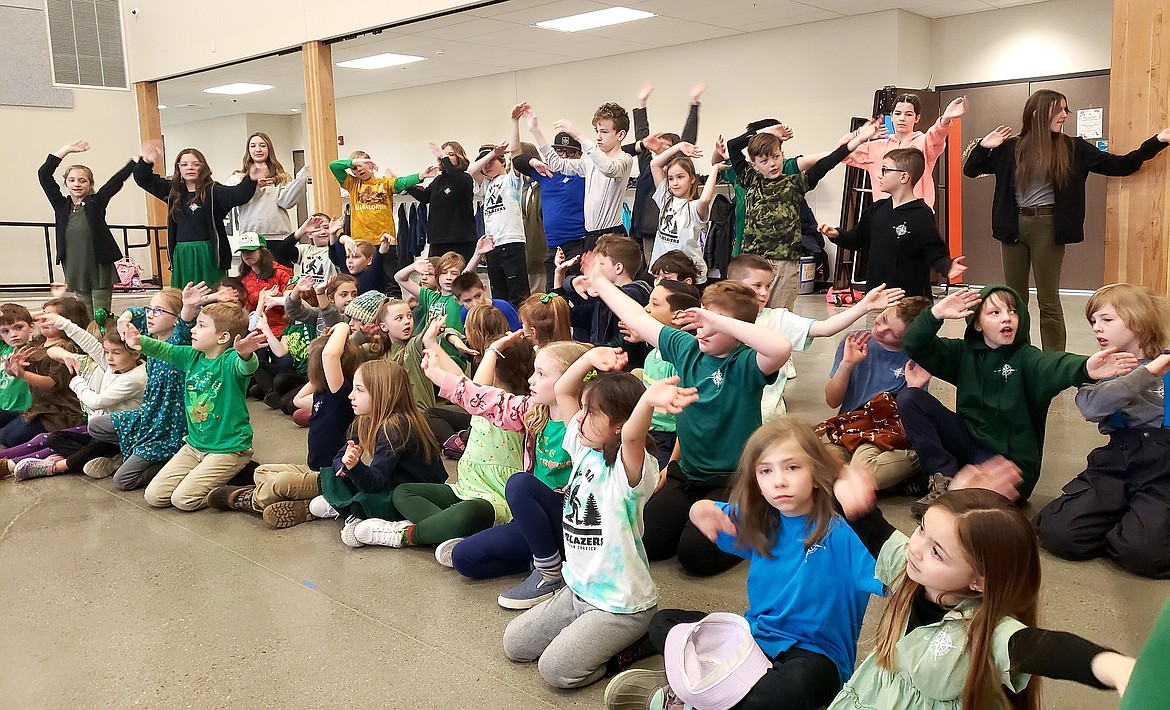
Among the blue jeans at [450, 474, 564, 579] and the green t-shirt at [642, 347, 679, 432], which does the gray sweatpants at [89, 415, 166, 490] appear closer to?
the blue jeans at [450, 474, 564, 579]

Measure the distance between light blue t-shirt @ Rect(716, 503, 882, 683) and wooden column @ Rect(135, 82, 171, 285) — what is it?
410 inches

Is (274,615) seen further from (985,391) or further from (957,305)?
(985,391)

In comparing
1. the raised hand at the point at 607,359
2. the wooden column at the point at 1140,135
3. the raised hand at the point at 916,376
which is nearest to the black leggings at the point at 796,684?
the raised hand at the point at 607,359

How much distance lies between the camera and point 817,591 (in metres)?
2.08

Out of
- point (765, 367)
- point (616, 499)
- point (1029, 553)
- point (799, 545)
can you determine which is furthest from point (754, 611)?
point (765, 367)

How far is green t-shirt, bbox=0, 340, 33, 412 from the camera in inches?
206

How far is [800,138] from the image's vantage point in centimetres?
1060

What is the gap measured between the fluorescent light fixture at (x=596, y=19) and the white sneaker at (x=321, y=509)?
7209 millimetres

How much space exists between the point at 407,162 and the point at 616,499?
1434 centimetres

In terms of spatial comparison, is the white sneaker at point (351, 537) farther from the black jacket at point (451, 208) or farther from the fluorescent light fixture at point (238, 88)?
the fluorescent light fixture at point (238, 88)

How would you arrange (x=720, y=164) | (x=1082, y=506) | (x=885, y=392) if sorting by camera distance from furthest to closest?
(x=720, y=164), (x=885, y=392), (x=1082, y=506)

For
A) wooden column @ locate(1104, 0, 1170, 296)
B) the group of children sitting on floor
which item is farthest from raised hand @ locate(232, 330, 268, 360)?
wooden column @ locate(1104, 0, 1170, 296)

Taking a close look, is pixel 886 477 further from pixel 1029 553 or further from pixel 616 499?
pixel 1029 553

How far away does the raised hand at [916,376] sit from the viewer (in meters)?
3.71
